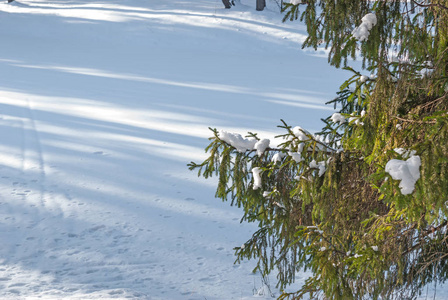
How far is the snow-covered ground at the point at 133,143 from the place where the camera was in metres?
5.67

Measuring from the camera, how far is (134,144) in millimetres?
9727

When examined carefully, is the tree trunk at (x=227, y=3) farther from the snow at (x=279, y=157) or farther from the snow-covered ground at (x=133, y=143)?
→ the snow at (x=279, y=157)

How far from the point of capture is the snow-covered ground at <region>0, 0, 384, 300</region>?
567 cm

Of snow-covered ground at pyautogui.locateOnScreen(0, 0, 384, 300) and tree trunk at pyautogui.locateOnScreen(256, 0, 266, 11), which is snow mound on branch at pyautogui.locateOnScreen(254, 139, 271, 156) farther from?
tree trunk at pyautogui.locateOnScreen(256, 0, 266, 11)

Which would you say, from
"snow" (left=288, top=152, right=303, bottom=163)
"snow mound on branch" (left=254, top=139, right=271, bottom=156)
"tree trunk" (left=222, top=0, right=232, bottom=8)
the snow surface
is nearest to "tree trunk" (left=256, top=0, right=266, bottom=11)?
"tree trunk" (left=222, top=0, right=232, bottom=8)

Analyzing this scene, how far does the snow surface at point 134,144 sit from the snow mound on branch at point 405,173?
3387 mm

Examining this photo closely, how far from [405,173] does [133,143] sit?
7953 mm

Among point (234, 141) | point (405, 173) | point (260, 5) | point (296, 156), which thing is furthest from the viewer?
point (260, 5)

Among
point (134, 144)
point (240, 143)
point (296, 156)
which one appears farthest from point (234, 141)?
point (134, 144)

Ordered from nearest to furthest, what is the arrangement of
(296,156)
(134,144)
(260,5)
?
(296,156), (134,144), (260,5)

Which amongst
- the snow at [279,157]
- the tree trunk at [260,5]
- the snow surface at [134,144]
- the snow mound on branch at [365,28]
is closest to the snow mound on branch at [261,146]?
the snow at [279,157]

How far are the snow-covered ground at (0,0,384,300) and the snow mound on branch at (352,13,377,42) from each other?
337 cm

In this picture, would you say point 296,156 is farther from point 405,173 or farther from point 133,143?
point 133,143

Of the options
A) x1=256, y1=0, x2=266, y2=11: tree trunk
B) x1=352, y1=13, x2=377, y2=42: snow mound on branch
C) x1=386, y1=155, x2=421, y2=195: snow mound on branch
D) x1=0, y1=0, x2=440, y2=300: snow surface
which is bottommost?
x1=0, y1=0, x2=440, y2=300: snow surface
